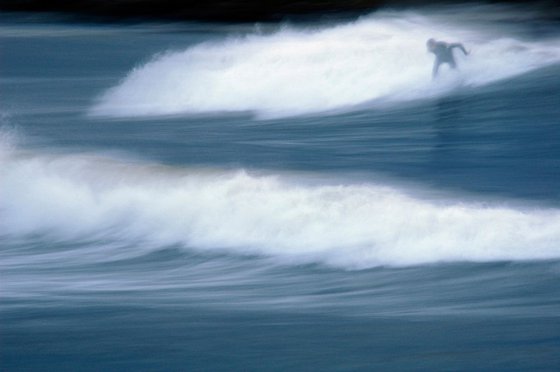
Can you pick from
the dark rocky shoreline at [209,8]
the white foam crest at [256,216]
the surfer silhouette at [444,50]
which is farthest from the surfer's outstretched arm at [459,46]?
the white foam crest at [256,216]

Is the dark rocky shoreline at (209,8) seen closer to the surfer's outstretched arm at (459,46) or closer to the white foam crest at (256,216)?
the surfer's outstretched arm at (459,46)

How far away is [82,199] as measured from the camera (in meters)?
3.36

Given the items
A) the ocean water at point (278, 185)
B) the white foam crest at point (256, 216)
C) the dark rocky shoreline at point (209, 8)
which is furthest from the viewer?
the dark rocky shoreline at point (209, 8)

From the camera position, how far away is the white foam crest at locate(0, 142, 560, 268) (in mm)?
2881

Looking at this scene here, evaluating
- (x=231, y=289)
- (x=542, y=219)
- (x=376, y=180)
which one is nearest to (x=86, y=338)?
(x=231, y=289)

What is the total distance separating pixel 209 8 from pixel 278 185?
2.18 feet

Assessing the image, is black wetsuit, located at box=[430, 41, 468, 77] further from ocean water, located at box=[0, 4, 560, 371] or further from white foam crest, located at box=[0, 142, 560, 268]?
white foam crest, located at box=[0, 142, 560, 268]

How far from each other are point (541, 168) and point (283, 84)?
961 mm

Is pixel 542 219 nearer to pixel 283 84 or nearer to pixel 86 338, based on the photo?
pixel 283 84

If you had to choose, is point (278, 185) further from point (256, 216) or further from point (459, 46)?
point (459, 46)

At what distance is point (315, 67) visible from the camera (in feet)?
11.0

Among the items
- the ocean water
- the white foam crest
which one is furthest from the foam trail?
the white foam crest

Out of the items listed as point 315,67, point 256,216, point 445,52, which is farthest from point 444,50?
point 256,216

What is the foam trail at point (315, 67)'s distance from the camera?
3.20 meters
